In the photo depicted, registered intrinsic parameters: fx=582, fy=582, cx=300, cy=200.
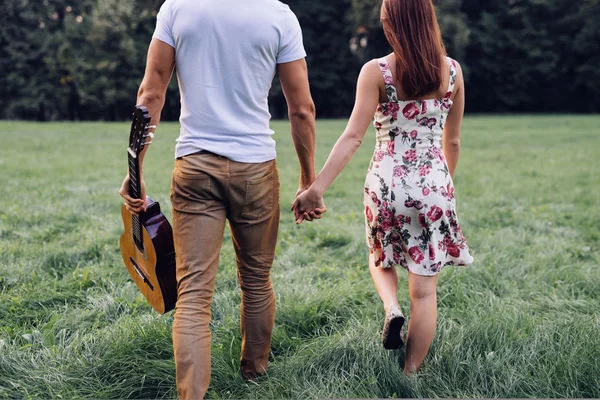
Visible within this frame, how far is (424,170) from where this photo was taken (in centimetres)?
285

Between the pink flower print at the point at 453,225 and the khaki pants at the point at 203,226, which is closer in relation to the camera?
the khaki pants at the point at 203,226

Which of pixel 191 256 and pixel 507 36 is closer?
pixel 191 256

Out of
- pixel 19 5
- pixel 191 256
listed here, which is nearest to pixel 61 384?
pixel 191 256

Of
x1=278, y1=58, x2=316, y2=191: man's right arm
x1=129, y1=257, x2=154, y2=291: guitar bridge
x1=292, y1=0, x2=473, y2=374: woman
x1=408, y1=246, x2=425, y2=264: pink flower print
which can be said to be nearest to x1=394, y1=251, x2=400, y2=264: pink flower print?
x1=292, y1=0, x2=473, y2=374: woman

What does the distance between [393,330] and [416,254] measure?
1.29 feet

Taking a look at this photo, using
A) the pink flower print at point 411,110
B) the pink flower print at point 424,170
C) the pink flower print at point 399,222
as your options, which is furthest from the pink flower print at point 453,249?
the pink flower print at point 411,110

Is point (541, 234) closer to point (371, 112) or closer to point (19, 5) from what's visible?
point (371, 112)

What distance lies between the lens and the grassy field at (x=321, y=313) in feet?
9.40

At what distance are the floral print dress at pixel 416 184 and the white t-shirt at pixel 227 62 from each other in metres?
0.59

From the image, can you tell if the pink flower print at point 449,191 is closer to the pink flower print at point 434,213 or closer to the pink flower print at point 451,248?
the pink flower print at point 434,213

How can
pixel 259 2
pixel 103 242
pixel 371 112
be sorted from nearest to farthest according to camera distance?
pixel 259 2 < pixel 371 112 < pixel 103 242

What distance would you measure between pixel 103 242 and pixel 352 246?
238 centimetres

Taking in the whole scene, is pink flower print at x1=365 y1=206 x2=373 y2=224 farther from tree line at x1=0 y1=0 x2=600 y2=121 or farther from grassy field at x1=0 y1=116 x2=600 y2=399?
tree line at x1=0 y1=0 x2=600 y2=121

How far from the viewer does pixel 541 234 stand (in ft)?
20.6
